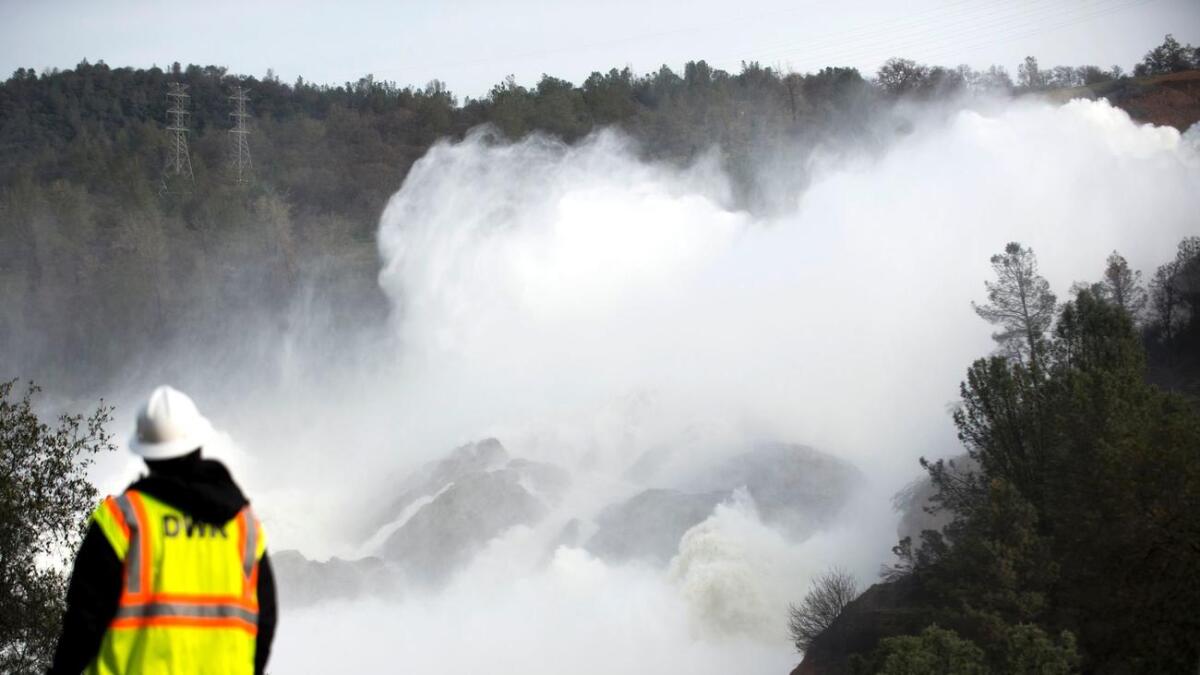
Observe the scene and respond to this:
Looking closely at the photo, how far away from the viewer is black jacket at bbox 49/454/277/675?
3.55 metres

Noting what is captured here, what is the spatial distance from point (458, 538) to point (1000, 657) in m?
33.3

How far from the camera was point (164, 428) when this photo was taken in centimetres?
364

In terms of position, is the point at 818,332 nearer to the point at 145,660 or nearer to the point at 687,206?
the point at 687,206

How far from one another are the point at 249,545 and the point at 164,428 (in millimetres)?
506

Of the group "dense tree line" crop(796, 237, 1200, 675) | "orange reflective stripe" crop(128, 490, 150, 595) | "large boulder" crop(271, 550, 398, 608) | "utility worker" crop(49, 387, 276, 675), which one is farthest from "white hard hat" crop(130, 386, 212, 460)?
"large boulder" crop(271, 550, 398, 608)

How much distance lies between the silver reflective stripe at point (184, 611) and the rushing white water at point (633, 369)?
35.9 meters

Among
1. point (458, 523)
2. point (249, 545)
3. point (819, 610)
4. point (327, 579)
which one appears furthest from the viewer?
point (458, 523)

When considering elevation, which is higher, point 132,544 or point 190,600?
point 132,544

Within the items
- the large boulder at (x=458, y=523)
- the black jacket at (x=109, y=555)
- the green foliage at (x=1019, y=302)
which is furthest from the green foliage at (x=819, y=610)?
the black jacket at (x=109, y=555)

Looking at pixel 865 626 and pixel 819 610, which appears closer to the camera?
pixel 865 626

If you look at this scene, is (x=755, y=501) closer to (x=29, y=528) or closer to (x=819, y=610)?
(x=819, y=610)

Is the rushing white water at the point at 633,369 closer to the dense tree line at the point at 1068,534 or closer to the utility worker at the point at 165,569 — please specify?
the dense tree line at the point at 1068,534

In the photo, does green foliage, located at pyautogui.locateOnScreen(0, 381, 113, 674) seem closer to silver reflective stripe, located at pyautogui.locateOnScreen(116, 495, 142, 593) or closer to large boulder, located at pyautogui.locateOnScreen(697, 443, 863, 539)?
silver reflective stripe, located at pyautogui.locateOnScreen(116, 495, 142, 593)

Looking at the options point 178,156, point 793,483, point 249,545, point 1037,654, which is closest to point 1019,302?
point 793,483
